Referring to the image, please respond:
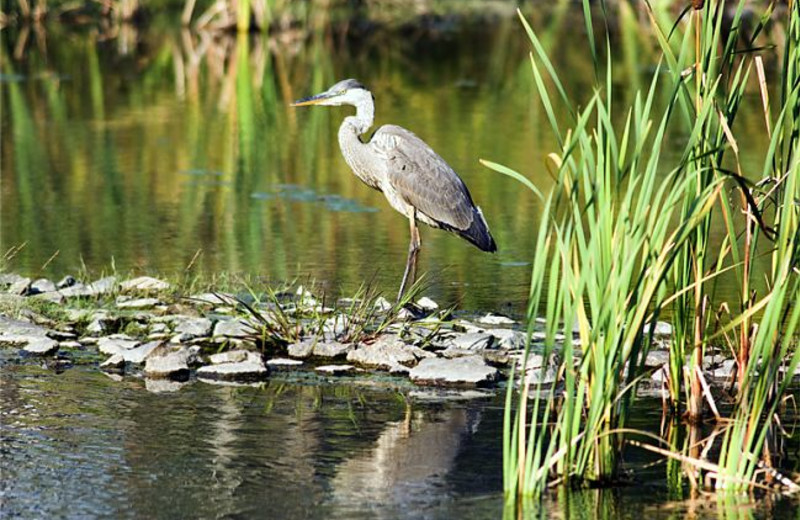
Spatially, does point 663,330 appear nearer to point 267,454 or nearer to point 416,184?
point 416,184

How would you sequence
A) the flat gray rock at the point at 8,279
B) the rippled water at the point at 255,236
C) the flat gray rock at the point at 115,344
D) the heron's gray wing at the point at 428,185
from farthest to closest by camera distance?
the heron's gray wing at the point at 428,185 → the flat gray rock at the point at 8,279 → the flat gray rock at the point at 115,344 → the rippled water at the point at 255,236

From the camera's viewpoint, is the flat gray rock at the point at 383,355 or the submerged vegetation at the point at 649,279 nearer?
the submerged vegetation at the point at 649,279

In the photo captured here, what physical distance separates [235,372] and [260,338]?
0.43 metres

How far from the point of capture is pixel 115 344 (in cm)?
711

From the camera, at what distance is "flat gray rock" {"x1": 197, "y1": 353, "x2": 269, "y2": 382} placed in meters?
6.79

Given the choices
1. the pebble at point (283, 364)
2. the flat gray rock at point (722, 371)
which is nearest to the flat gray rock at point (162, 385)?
the pebble at point (283, 364)

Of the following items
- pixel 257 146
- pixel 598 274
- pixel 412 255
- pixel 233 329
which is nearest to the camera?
pixel 598 274

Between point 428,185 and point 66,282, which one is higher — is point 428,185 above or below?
above

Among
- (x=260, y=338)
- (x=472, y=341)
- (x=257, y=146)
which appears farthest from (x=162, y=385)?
(x=257, y=146)

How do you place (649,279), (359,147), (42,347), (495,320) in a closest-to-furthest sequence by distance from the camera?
(649,279) < (42,347) < (495,320) < (359,147)

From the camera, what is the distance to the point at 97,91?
19047mm

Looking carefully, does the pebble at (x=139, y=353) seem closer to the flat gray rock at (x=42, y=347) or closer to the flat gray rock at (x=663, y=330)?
the flat gray rock at (x=42, y=347)

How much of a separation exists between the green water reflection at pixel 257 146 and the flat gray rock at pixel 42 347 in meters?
1.70

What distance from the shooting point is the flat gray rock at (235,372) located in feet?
22.3
